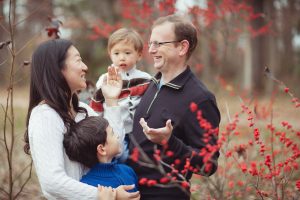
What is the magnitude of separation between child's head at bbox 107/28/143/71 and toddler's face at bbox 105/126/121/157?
0.86 metres

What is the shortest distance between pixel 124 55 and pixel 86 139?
109 cm

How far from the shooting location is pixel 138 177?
312 centimetres

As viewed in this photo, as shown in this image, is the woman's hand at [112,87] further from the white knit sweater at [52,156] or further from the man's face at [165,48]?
the white knit sweater at [52,156]

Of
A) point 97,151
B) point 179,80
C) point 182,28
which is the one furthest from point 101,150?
point 182,28

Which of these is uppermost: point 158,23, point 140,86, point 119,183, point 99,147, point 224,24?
point 224,24

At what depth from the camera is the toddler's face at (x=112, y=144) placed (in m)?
2.97

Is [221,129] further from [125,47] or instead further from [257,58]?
[257,58]

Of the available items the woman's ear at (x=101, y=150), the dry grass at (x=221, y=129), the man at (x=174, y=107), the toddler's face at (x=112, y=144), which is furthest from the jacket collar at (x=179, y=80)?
the woman's ear at (x=101, y=150)

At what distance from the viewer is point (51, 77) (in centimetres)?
285

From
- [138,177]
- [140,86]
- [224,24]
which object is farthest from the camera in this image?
[224,24]

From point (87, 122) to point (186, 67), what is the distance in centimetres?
80

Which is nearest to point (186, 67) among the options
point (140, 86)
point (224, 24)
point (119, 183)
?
point (140, 86)

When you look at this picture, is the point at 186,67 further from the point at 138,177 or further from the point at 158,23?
the point at 138,177

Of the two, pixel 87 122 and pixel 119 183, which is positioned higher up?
pixel 87 122
